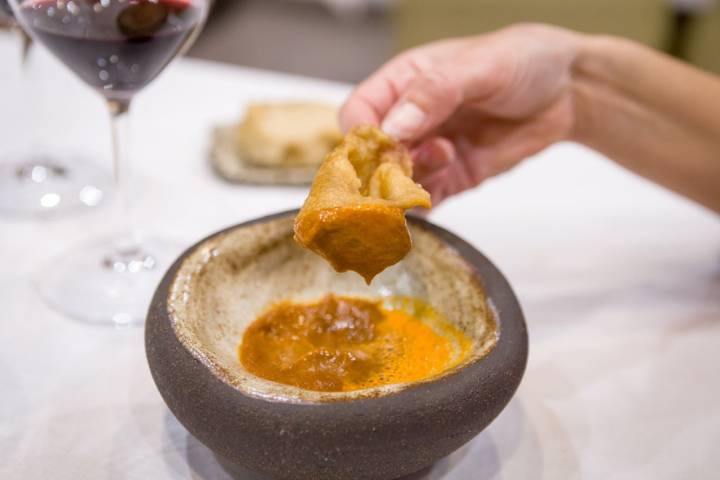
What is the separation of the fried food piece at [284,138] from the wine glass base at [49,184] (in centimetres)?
23

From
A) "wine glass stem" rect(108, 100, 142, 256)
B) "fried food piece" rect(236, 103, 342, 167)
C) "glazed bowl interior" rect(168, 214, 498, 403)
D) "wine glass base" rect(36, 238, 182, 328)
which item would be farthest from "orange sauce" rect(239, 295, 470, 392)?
"fried food piece" rect(236, 103, 342, 167)

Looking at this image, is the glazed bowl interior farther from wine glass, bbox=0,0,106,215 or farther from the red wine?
wine glass, bbox=0,0,106,215

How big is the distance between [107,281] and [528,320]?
0.53m

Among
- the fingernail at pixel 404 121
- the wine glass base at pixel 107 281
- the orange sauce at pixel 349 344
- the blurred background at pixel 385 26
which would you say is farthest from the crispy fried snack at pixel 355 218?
the blurred background at pixel 385 26

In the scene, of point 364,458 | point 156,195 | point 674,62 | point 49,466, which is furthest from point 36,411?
point 674,62

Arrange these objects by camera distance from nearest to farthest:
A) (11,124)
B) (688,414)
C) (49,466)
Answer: (49,466), (688,414), (11,124)

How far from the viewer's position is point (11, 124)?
1399 mm

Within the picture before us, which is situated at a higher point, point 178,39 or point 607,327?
point 178,39

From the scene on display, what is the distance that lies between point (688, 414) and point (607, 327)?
0.17 metres

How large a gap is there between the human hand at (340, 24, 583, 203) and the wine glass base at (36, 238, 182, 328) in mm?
316

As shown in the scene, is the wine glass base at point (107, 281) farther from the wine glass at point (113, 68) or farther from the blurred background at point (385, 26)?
the blurred background at point (385, 26)

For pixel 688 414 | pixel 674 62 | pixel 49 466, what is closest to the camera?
pixel 49 466

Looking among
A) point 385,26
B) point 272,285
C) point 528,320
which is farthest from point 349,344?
point 385,26

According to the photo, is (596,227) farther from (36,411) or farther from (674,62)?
(36,411)
